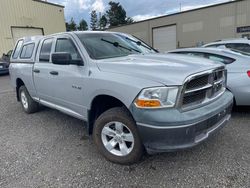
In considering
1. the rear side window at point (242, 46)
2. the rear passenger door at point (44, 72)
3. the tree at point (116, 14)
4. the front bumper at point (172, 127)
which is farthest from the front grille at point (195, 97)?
the tree at point (116, 14)

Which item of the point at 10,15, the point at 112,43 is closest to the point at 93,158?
the point at 112,43

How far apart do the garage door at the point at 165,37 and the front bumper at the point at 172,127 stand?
24155 mm

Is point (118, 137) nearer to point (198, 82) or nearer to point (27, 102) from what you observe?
point (198, 82)

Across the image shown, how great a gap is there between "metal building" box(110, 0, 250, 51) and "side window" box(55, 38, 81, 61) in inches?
820

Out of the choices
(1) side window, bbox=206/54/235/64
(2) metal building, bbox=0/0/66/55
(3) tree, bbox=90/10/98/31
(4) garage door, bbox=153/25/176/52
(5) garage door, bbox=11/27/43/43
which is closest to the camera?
(1) side window, bbox=206/54/235/64

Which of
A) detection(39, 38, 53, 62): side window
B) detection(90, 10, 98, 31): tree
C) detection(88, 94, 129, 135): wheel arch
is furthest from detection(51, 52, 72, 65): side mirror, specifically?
detection(90, 10, 98, 31): tree

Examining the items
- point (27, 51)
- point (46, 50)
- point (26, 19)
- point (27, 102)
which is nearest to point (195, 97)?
point (46, 50)

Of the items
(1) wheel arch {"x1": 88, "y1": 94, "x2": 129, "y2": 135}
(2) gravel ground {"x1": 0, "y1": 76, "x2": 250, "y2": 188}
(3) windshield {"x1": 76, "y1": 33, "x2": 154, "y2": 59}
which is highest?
(3) windshield {"x1": 76, "y1": 33, "x2": 154, "y2": 59}

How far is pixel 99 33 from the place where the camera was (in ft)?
12.8

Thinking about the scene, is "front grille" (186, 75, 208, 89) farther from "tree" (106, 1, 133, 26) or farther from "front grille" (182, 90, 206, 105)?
"tree" (106, 1, 133, 26)

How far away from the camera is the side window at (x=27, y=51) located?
189 inches

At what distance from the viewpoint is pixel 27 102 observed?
17.3ft

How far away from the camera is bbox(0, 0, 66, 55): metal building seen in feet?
64.1

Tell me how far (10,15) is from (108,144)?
2160 cm
